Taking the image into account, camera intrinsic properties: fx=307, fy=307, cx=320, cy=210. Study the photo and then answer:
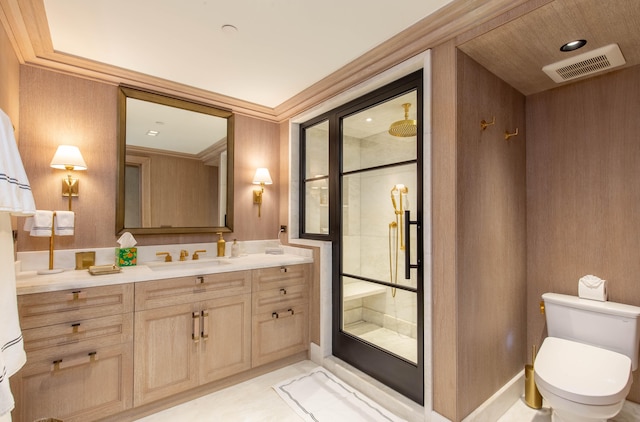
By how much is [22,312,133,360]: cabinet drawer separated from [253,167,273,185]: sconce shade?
164 cm

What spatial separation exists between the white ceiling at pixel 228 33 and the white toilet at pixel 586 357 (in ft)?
6.99

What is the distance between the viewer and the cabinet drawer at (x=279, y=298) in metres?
2.58

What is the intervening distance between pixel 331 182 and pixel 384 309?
1181 millimetres

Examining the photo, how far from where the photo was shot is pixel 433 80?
6.32ft

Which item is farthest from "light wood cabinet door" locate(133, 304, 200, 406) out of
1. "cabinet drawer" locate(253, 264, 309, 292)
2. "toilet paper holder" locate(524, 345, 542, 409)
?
"toilet paper holder" locate(524, 345, 542, 409)

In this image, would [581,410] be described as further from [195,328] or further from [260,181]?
[260,181]

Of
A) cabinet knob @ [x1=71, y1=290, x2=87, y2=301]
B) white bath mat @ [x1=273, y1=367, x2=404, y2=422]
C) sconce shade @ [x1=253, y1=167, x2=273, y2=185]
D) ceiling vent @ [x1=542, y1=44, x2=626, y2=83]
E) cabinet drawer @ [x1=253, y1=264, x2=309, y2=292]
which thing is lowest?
white bath mat @ [x1=273, y1=367, x2=404, y2=422]

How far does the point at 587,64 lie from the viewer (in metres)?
1.96

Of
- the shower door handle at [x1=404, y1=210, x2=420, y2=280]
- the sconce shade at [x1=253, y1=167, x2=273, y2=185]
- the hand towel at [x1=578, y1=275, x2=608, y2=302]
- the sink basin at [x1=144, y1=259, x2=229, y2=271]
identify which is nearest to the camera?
the shower door handle at [x1=404, y1=210, x2=420, y2=280]

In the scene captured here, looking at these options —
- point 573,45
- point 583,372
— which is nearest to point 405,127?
point 573,45

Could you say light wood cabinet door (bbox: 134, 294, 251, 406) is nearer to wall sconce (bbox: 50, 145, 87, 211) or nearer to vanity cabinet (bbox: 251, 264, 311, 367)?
vanity cabinet (bbox: 251, 264, 311, 367)

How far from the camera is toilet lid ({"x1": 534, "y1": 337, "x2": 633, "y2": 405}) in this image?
61.7 inches

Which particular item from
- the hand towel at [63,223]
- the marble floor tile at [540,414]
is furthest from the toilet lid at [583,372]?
the hand towel at [63,223]

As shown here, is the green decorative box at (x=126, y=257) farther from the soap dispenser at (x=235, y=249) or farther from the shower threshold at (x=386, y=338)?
the shower threshold at (x=386, y=338)
